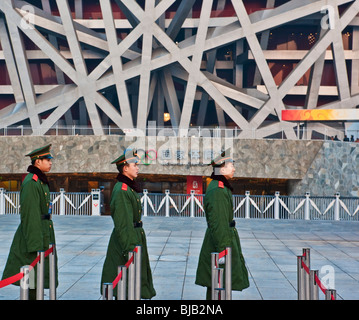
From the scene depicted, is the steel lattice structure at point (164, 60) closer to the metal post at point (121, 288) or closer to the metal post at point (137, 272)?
the metal post at point (137, 272)

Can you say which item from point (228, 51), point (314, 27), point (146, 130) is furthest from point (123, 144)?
point (314, 27)

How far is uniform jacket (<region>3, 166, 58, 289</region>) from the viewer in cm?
648

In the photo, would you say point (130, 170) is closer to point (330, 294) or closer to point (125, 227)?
point (125, 227)

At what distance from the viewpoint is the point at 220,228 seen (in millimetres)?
6410

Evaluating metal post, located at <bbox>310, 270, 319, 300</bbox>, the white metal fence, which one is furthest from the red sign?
metal post, located at <bbox>310, 270, 319, 300</bbox>

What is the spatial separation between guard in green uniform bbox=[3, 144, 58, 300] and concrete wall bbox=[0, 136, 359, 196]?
22237 millimetres

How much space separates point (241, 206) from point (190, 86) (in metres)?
12.1

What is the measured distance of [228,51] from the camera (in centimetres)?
4288

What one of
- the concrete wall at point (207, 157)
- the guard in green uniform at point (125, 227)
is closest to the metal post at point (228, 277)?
the guard in green uniform at point (125, 227)

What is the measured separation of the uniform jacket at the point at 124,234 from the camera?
21.0 feet

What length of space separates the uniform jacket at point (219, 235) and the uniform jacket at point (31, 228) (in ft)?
6.24

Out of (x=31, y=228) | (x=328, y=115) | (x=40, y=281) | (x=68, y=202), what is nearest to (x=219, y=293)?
(x=40, y=281)
